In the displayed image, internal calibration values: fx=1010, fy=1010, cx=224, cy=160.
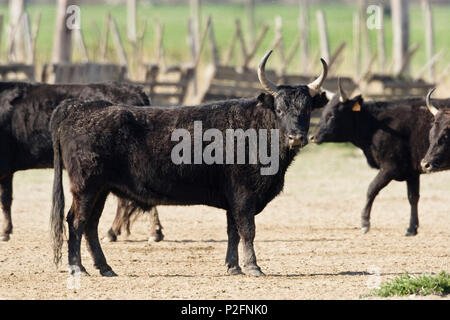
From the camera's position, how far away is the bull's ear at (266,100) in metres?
9.80

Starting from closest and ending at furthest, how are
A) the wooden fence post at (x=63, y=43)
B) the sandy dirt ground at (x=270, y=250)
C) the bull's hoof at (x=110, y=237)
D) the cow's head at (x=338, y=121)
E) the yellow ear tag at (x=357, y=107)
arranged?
the sandy dirt ground at (x=270, y=250) < the bull's hoof at (x=110, y=237) < the yellow ear tag at (x=357, y=107) < the cow's head at (x=338, y=121) < the wooden fence post at (x=63, y=43)

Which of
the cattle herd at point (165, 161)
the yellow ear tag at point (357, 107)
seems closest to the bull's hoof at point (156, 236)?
the cattle herd at point (165, 161)

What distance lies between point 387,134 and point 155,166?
473 cm

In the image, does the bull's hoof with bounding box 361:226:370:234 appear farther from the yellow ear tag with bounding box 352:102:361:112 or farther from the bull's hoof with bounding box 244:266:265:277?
the bull's hoof with bounding box 244:266:265:277

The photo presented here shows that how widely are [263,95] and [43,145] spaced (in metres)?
3.48

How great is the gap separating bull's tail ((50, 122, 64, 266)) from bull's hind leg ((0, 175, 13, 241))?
2.76 metres

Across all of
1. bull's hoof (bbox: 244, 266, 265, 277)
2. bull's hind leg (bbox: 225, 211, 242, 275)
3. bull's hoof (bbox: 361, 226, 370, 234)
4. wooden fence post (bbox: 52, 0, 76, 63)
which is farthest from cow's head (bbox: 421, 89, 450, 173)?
wooden fence post (bbox: 52, 0, 76, 63)

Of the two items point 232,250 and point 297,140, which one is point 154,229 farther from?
point 297,140

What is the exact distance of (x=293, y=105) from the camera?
9.68m

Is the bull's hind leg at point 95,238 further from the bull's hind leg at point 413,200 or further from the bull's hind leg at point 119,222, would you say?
the bull's hind leg at point 413,200

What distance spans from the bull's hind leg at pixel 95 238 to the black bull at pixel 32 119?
2.25m

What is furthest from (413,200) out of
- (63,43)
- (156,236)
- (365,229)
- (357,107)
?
(63,43)

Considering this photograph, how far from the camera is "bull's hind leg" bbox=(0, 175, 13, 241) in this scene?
1224 centimetres

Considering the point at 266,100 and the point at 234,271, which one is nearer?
the point at 234,271
